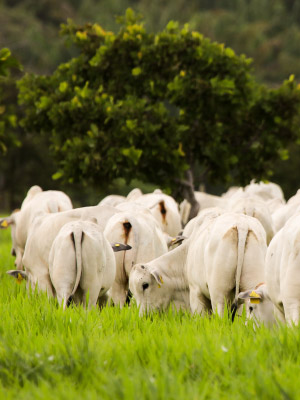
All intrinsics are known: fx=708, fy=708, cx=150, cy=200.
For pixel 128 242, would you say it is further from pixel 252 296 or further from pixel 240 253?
pixel 252 296

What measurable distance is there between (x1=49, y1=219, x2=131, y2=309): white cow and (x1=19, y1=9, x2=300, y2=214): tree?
475 centimetres

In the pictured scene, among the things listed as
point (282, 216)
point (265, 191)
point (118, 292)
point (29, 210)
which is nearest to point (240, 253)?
point (118, 292)

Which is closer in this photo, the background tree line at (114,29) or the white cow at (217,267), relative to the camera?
the white cow at (217,267)

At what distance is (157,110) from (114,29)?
42380mm

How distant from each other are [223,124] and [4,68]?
6548mm

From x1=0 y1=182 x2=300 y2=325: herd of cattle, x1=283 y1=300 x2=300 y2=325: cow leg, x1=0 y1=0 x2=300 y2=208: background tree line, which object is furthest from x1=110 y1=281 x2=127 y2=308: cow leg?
x1=0 y1=0 x2=300 y2=208: background tree line

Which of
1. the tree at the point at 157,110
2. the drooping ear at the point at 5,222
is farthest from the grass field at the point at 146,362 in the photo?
the tree at the point at 157,110

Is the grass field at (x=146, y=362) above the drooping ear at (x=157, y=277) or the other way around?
the other way around

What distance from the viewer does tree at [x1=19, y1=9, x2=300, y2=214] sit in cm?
1296

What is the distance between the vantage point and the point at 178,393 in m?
3.97

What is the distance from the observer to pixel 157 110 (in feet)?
43.3

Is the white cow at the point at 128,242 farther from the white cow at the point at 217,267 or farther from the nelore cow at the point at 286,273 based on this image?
the nelore cow at the point at 286,273

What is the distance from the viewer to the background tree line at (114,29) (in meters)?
34.3

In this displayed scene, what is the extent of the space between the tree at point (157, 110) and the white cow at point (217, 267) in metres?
4.46
